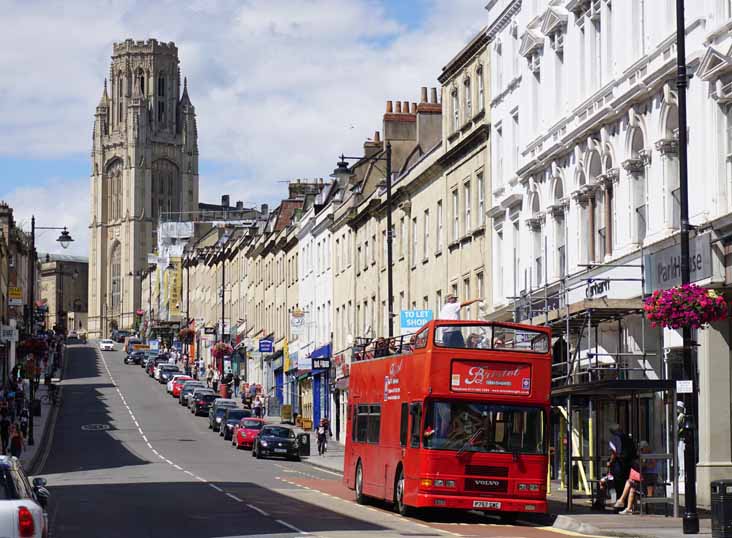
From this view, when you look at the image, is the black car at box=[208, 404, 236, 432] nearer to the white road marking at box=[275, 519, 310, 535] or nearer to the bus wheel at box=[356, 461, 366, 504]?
the bus wheel at box=[356, 461, 366, 504]

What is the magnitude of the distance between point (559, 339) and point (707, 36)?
40.8 feet

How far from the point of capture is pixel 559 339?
3816 cm

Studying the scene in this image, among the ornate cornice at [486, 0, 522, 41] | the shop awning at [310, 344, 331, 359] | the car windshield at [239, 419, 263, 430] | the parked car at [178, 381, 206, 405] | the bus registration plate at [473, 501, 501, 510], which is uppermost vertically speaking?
the ornate cornice at [486, 0, 522, 41]

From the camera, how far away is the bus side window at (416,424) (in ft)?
86.7

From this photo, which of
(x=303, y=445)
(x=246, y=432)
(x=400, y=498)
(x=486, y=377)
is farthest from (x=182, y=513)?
(x=246, y=432)

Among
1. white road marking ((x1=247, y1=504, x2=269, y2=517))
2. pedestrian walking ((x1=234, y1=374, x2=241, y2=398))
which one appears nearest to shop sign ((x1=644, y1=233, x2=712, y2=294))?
white road marking ((x1=247, y1=504, x2=269, y2=517))

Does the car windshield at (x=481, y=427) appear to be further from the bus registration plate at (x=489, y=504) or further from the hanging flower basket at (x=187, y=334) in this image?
the hanging flower basket at (x=187, y=334)

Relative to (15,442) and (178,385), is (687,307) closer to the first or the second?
(15,442)

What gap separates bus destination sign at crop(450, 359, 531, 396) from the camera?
2619cm

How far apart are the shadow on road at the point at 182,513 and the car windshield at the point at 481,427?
214 cm

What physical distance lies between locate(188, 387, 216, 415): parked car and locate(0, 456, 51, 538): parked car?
69.6m

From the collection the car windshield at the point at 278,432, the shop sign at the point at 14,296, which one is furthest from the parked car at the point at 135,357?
the car windshield at the point at 278,432

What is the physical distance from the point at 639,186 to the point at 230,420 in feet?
134

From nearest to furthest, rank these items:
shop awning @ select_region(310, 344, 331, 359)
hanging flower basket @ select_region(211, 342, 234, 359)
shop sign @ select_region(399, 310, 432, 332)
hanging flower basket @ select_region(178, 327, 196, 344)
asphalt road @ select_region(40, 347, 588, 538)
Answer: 1. asphalt road @ select_region(40, 347, 588, 538)
2. shop sign @ select_region(399, 310, 432, 332)
3. shop awning @ select_region(310, 344, 331, 359)
4. hanging flower basket @ select_region(211, 342, 234, 359)
5. hanging flower basket @ select_region(178, 327, 196, 344)
